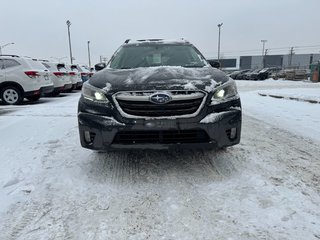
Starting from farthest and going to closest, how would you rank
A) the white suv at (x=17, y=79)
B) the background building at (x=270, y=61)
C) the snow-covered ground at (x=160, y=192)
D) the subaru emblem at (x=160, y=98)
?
the background building at (x=270, y=61), the white suv at (x=17, y=79), the subaru emblem at (x=160, y=98), the snow-covered ground at (x=160, y=192)

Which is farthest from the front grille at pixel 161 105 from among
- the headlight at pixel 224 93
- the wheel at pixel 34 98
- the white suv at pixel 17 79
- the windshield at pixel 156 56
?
the wheel at pixel 34 98

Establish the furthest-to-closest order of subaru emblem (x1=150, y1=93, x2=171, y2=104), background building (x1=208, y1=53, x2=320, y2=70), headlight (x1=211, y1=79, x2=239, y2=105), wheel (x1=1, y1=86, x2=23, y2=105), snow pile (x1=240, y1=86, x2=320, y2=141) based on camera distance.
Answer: background building (x1=208, y1=53, x2=320, y2=70) < wheel (x1=1, y1=86, x2=23, y2=105) < snow pile (x1=240, y1=86, x2=320, y2=141) < headlight (x1=211, y1=79, x2=239, y2=105) < subaru emblem (x1=150, y1=93, x2=171, y2=104)

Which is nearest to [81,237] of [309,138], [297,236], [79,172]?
[79,172]

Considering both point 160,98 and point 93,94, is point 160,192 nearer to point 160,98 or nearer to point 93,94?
point 160,98

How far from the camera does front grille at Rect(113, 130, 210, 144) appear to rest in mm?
3346

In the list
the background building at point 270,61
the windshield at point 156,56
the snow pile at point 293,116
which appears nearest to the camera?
the windshield at point 156,56

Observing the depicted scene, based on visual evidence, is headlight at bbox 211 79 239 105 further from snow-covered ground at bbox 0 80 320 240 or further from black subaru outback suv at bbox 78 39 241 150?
snow-covered ground at bbox 0 80 320 240

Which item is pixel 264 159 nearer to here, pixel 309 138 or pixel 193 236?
pixel 309 138

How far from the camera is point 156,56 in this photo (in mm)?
4898

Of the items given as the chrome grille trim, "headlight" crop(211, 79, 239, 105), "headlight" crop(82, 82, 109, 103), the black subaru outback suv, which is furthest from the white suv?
"headlight" crop(211, 79, 239, 105)

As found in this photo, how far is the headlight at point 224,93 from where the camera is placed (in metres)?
3.43

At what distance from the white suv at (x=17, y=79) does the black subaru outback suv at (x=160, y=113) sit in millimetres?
7918

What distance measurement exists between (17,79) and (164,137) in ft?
29.2

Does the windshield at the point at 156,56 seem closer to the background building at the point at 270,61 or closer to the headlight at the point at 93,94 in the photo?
the headlight at the point at 93,94
